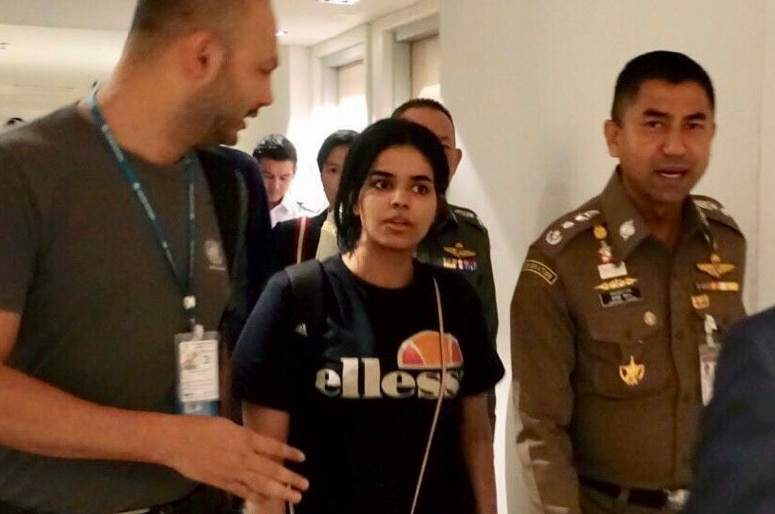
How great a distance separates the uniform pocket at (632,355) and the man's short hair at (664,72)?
1.40 ft

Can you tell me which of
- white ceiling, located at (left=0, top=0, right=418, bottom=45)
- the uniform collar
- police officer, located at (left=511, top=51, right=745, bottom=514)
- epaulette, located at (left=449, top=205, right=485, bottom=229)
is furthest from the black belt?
white ceiling, located at (left=0, top=0, right=418, bottom=45)

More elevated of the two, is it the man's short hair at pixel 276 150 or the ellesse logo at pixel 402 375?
the man's short hair at pixel 276 150

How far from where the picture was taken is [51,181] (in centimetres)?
108

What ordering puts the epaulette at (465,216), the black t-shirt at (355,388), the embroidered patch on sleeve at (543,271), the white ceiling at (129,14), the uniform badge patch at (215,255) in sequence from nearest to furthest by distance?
the uniform badge patch at (215,255) → the black t-shirt at (355,388) → the embroidered patch on sleeve at (543,271) → the epaulette at (465,216) → the white ceiling at (129,14)

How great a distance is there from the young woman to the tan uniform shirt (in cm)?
13

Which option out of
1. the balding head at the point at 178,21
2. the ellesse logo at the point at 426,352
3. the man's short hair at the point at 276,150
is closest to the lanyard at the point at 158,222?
the balding head at the point at 178,21

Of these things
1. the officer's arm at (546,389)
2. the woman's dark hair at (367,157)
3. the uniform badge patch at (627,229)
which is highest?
the woman's dark hair at (367,157)

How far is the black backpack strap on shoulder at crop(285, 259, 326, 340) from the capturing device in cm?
153

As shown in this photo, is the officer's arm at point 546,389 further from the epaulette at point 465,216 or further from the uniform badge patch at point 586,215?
the epaulette at point 465,216

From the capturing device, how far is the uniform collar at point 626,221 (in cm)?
160

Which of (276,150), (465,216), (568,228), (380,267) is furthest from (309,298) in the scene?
(276,150)

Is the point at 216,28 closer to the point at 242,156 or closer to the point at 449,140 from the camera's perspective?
the point at 242,156

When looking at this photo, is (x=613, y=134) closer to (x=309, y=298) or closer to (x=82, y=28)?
(x=309, y=298)

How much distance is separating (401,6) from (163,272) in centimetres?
301
